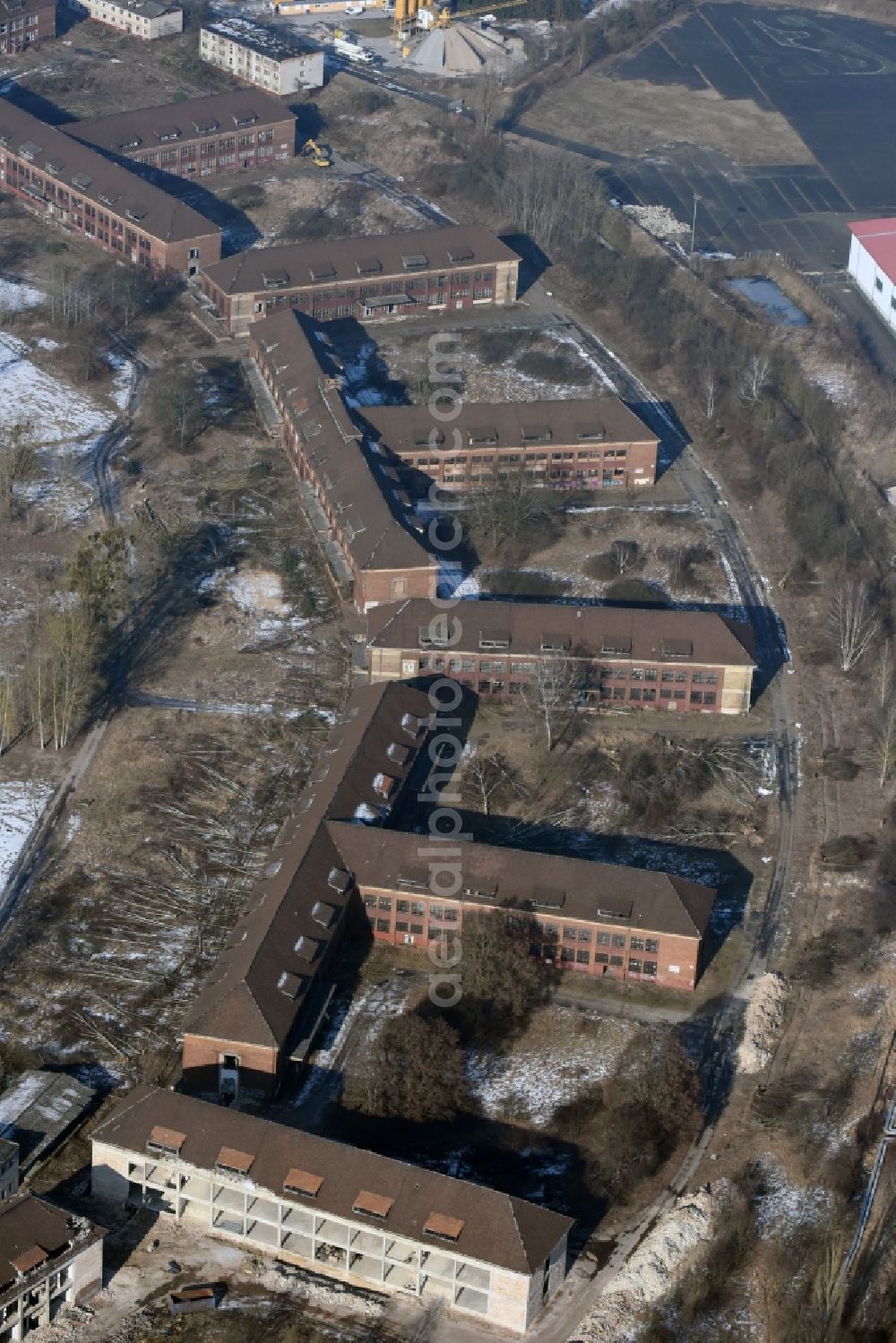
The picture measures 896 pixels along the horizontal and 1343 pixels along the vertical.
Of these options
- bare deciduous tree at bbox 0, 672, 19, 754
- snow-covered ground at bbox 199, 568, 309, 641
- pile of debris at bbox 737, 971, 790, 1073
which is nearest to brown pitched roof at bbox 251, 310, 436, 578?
snow-covered ground at bbox 199, 568, 309, 641

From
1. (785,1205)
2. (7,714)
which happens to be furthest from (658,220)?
(785,1205)

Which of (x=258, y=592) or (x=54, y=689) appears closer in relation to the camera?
(x=54, y=689)

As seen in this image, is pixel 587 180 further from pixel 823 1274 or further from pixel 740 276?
pixel 823 1274

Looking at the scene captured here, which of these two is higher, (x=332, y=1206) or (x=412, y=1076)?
(x=332, y=1206)

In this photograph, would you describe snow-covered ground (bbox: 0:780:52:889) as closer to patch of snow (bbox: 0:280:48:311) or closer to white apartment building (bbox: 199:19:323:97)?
patch of snow (bbox: 0:280:48:311)

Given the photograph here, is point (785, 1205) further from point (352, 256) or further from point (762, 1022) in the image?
point (352, 256)

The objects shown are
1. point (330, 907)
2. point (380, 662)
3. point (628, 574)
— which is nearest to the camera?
point (330, 907)

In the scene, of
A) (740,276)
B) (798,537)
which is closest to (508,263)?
(740,276)
